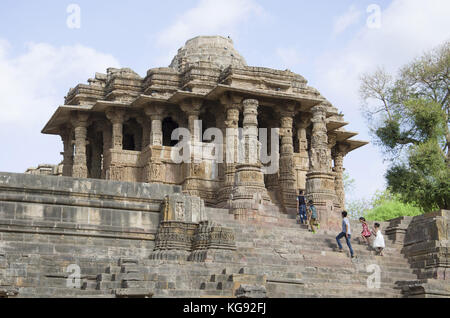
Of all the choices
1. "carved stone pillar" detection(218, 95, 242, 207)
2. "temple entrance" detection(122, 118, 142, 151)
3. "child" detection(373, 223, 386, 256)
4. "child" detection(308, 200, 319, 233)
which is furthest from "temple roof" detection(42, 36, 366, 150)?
"child" detection(373, 223, 386, 256)

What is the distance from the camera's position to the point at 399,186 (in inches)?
1069

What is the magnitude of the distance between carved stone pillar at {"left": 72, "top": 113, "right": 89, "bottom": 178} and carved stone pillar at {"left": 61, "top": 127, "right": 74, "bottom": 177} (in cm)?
159

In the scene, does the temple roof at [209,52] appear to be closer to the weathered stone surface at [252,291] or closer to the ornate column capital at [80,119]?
the ornate column capital at [80,119]

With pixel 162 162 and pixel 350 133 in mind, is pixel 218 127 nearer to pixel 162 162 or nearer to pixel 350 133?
pixel 162 162

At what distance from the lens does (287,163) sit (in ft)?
91.6

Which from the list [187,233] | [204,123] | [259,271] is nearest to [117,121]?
[204,123]

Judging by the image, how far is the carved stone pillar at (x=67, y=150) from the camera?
105 feet

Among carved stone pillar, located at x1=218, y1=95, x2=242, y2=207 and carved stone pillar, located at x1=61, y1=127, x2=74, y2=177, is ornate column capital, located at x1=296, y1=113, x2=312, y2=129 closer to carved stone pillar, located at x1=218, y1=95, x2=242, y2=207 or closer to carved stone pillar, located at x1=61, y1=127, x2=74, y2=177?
carved stone pillar, located at x1=218, y1=95, x2=242, y2=207

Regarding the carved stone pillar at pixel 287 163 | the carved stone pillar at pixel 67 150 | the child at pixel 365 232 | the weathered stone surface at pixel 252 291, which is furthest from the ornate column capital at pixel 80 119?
the weathered stone surface at pixel 252 291

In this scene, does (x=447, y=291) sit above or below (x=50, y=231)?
below

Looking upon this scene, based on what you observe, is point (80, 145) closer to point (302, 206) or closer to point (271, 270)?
point (302, 206)

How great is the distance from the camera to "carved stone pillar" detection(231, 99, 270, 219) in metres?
23.3
